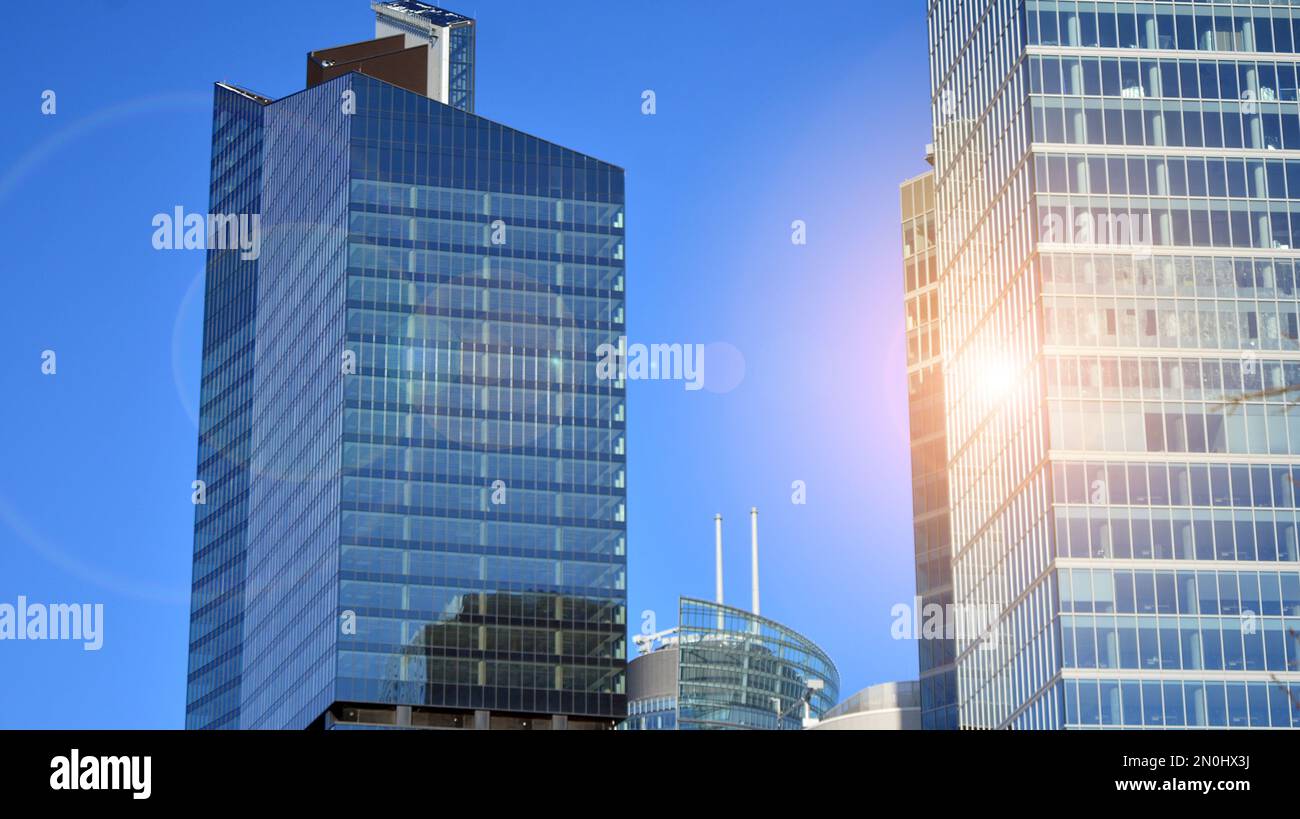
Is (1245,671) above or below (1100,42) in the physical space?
below

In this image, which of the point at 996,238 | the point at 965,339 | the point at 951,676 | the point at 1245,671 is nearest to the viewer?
the point at 1245,671

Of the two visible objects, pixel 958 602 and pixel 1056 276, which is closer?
pixel 1056 276

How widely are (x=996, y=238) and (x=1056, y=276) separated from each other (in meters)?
12.4

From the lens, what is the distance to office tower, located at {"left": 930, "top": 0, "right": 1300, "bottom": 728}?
127750mm

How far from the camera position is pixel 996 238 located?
147875mm

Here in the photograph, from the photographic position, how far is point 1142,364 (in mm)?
134250

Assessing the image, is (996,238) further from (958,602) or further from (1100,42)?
(958,602)

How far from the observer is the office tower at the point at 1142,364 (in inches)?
5030

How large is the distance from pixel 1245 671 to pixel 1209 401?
692 inches
